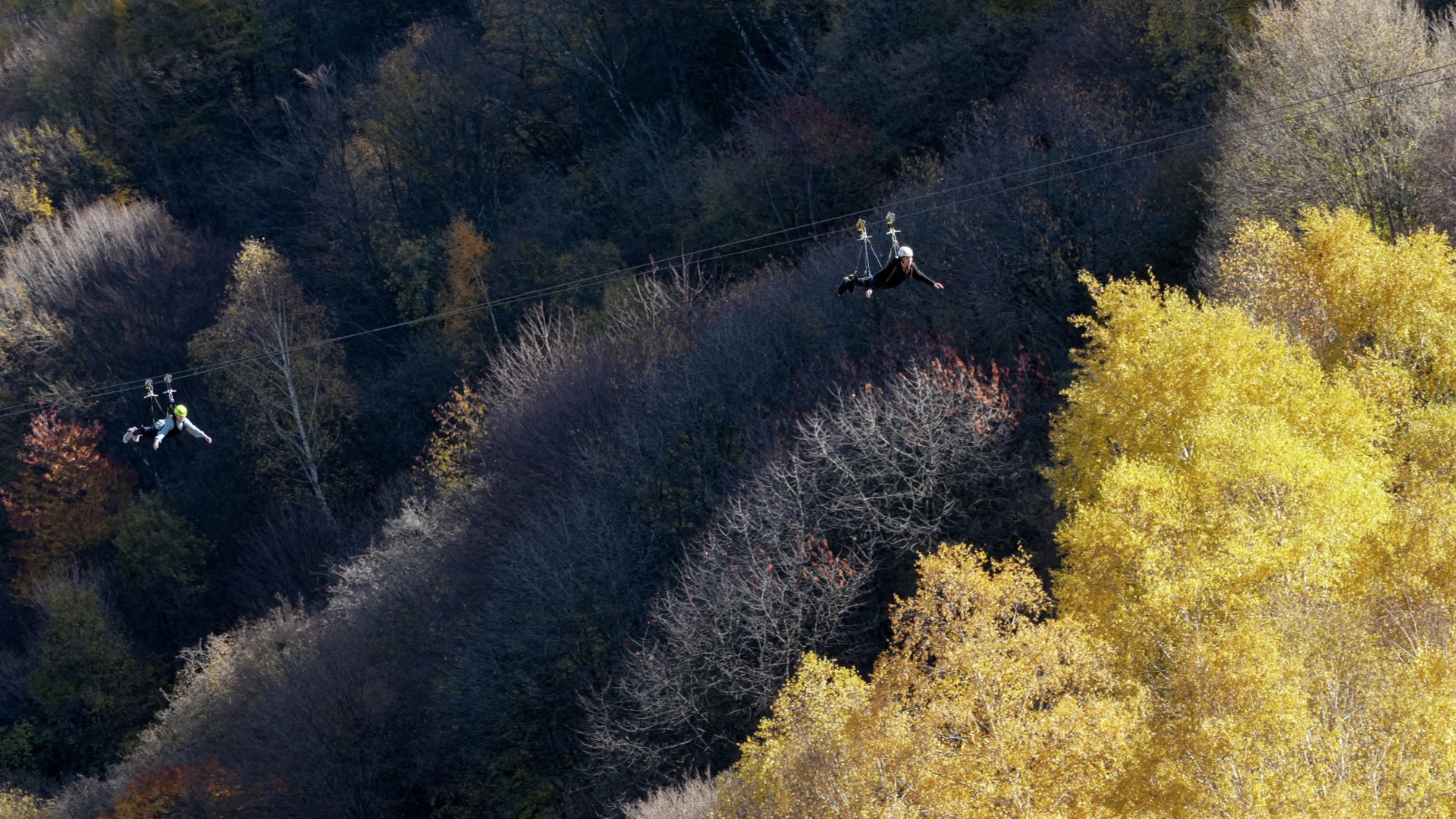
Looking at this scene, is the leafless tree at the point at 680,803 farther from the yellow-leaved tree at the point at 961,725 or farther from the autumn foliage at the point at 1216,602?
the autumn foliage at the point at 1216,602

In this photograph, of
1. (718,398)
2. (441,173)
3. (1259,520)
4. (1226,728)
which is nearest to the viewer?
(1226,728)

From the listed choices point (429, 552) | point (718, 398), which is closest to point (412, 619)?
point (429, 552)

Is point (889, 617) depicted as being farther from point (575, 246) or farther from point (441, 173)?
point (441, 173)

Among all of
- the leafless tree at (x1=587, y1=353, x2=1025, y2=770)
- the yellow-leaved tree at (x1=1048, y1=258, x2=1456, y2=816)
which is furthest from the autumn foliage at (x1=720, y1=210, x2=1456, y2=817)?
the leafless tree at (x1=587, y1=353, x2=1025, y2=770)

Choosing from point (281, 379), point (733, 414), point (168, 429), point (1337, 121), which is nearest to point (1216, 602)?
point (1337, 121)

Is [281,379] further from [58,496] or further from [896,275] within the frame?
[896,275]
